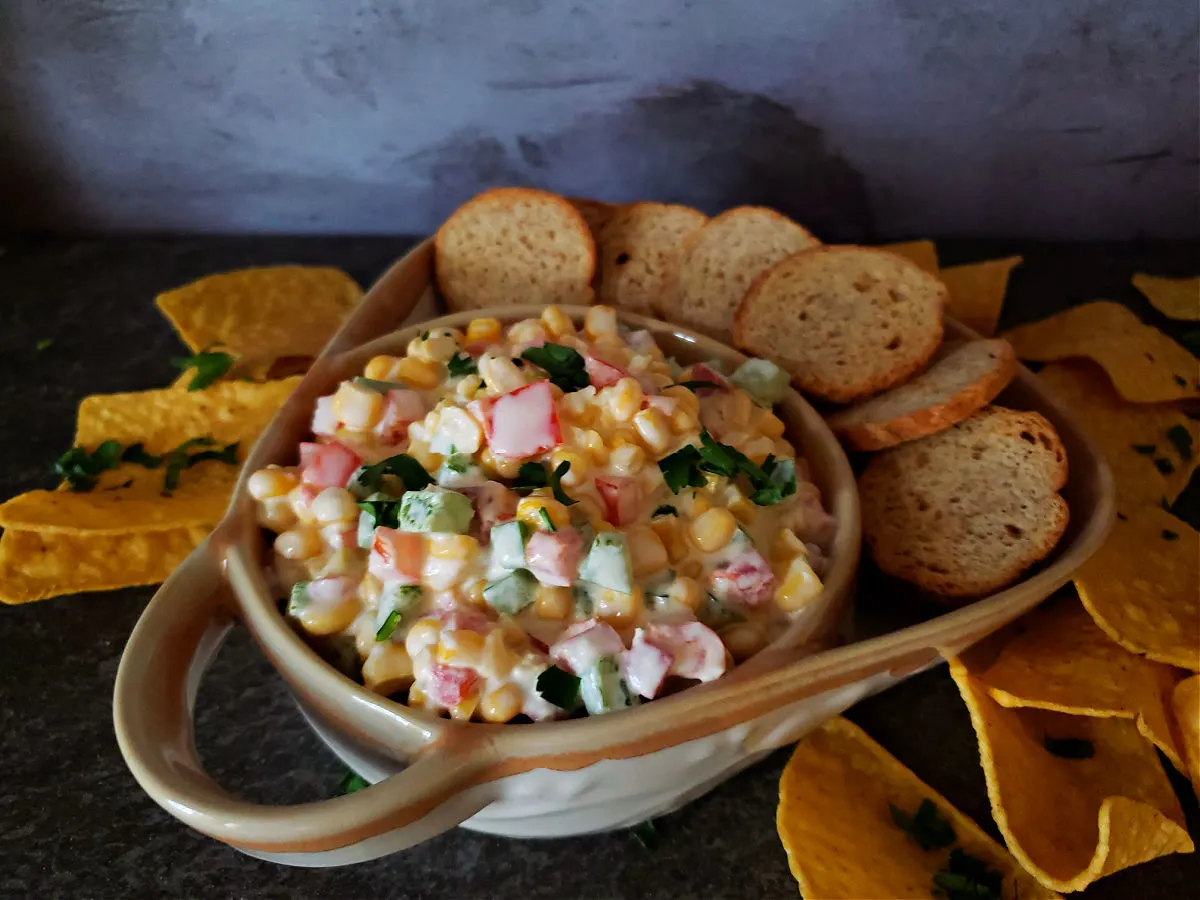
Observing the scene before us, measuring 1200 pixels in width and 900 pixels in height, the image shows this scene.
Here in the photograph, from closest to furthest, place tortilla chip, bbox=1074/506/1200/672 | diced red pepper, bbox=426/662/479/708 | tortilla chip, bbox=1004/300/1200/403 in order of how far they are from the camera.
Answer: diced red pepper, bbox=426/662/479/708, tortilla chip, bbox=1074/506/1200/672, tortilla chip, bbox=1004/300/1200/403

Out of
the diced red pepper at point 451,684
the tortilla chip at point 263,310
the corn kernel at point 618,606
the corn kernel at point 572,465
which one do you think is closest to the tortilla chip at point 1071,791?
the corn kernel at point 618,606

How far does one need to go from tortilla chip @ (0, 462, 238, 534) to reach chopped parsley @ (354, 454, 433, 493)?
1.24 ft

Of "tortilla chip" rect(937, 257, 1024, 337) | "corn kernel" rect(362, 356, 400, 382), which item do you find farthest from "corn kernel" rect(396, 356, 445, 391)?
"tortilla chip" rect(937, 257, 1024, 337)

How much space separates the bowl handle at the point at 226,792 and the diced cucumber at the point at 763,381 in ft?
2.54

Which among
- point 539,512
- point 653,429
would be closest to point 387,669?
point 539,512

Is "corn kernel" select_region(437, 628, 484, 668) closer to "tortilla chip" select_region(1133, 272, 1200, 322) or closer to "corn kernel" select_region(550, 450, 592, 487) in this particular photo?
"corn kernel" select_region(550, 450, 592, 487)

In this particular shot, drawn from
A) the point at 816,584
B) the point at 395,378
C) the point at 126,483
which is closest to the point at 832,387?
the point at 816,584

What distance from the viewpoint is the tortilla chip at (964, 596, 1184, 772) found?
1366 millimetres

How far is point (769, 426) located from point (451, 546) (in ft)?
1.88

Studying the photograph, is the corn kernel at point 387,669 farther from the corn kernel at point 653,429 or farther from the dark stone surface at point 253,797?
the corn kernel at point 653,429

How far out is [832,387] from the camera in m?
1.73

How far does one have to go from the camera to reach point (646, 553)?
1280mm

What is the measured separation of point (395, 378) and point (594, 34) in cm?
97

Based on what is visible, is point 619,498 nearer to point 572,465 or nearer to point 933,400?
point 572,465
